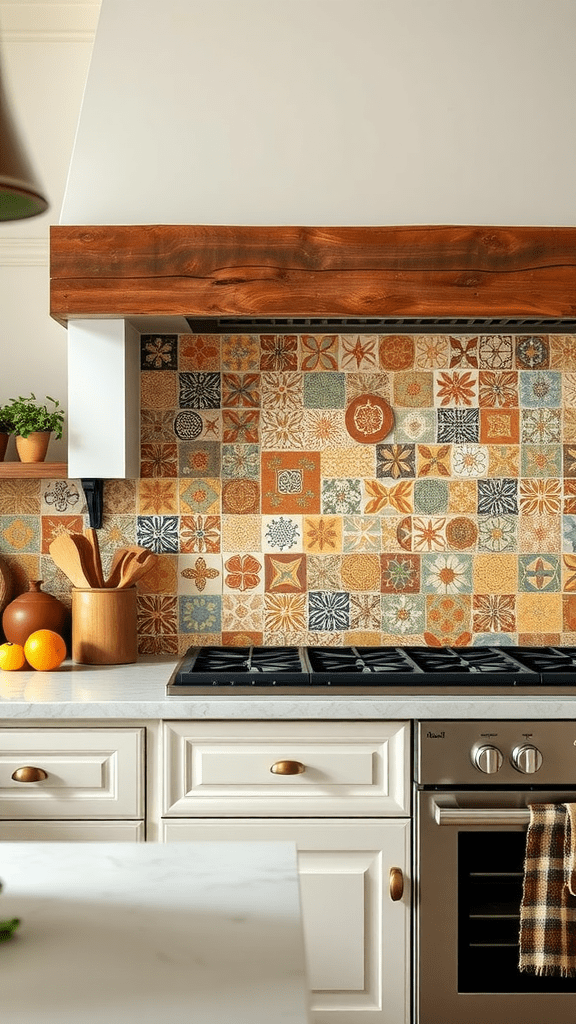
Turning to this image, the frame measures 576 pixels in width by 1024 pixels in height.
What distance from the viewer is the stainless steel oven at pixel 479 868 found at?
206 cm

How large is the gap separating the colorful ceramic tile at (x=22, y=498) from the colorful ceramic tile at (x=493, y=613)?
50.6 inches

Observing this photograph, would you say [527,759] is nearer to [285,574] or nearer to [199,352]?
[285,574]

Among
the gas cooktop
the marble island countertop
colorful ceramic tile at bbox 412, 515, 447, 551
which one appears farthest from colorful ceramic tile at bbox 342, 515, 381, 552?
the marble island countertop

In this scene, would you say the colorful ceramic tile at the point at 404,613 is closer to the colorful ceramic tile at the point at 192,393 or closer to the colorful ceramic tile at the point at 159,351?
the colorful ceramic tile at the point at 192,393

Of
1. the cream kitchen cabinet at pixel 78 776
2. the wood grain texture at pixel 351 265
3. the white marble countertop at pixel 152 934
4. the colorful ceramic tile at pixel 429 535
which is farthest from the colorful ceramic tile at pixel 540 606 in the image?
the white marble countertop at pixel 152 934

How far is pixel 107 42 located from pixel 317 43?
0.52 meters

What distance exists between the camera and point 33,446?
262cm

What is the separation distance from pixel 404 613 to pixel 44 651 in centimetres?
100

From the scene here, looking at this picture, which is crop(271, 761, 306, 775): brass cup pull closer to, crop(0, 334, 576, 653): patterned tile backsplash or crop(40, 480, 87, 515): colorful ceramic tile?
crop(0, 334, 576, 653): patterned tile backsplash

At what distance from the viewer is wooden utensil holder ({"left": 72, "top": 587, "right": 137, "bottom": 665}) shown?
253 cm

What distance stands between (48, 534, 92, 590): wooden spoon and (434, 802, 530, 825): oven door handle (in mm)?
1106

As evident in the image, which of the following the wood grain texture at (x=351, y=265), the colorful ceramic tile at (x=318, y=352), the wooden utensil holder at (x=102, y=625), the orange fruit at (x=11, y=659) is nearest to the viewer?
the wood grain texture at (x=351, y=265)

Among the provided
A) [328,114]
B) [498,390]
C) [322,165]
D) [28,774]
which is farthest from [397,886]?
[328,114]

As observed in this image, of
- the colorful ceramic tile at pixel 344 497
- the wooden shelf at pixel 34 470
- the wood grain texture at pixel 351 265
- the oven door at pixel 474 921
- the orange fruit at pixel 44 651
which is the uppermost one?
the wood grain texture at pixel 351 265
